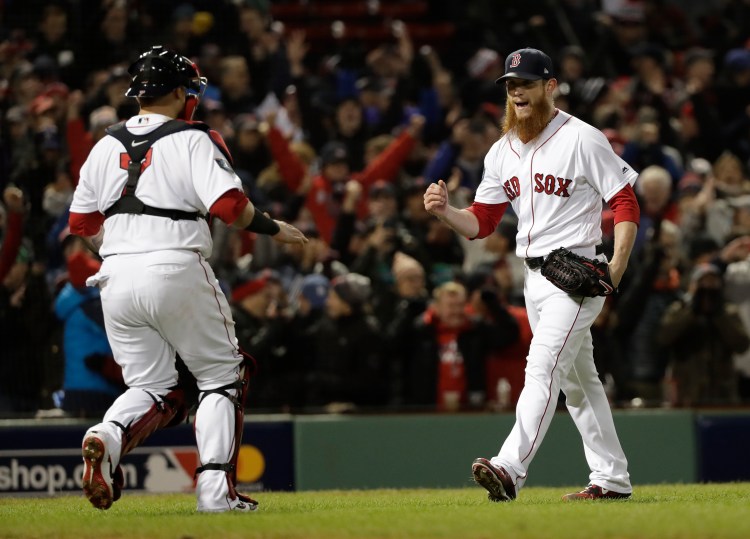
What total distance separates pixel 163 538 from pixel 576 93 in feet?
37.0

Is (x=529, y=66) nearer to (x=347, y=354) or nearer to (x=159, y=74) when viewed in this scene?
(x=159, y=74)

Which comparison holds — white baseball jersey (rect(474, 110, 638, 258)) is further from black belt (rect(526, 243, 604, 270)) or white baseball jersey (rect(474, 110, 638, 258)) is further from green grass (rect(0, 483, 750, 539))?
green grass (rect(0, 483, 750, 539))

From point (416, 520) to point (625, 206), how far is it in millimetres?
2025

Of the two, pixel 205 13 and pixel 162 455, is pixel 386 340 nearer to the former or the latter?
pixel 162 455

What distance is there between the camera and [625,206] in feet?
22.0

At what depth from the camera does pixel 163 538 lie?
537cm

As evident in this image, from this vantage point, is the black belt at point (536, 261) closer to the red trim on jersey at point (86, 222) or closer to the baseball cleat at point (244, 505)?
the baseball cleat at point (244, 505)

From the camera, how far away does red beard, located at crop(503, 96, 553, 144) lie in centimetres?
690

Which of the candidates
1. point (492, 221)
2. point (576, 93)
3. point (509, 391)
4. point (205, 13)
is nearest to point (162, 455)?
point (509, 391)

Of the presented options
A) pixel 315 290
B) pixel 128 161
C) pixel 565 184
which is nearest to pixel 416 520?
pixel 565 184

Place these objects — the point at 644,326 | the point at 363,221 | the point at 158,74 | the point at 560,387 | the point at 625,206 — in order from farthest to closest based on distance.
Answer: the point at 363,221
the point at 644,326
the point at 560,387
the point at 625,206
the point at 158,74

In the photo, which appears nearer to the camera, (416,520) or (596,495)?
(416,520)

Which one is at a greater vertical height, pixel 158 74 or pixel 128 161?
pixel 158 74

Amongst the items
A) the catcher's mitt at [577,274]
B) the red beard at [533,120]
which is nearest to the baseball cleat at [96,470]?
the catcher's mitt at [577,274]
